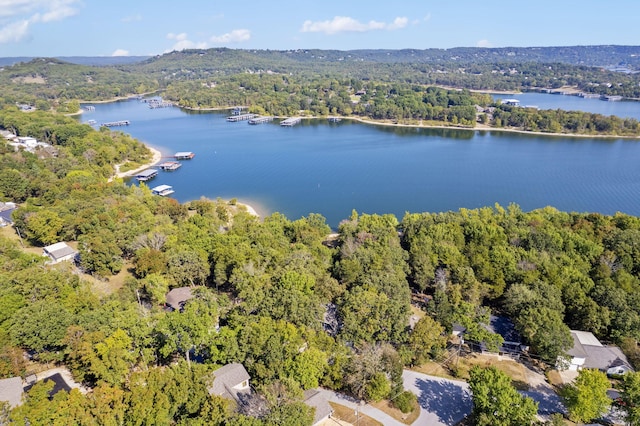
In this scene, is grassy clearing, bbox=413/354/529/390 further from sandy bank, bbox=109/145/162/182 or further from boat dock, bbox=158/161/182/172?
boat dock, bbox=158/161/182/172

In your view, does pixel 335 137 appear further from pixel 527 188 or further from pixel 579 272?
pixel 579 272

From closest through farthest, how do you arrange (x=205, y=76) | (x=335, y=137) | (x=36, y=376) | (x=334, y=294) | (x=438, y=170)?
(x=36, y=376), (x=334, y=294), (x=438, y=170), (x=335, y=137), (x=205, y=76)

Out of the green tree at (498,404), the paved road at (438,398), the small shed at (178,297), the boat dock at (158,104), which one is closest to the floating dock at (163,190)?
the small shed at (178,297)

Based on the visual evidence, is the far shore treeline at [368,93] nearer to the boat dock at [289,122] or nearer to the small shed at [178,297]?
the boat dock at [289,122]

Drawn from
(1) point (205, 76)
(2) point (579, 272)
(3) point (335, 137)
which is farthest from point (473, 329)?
(1) point (205, 76)

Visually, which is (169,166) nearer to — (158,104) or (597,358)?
(597,358)

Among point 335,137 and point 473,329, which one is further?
point 335,137

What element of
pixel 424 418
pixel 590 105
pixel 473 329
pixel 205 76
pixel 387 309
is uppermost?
pixel 205 76
